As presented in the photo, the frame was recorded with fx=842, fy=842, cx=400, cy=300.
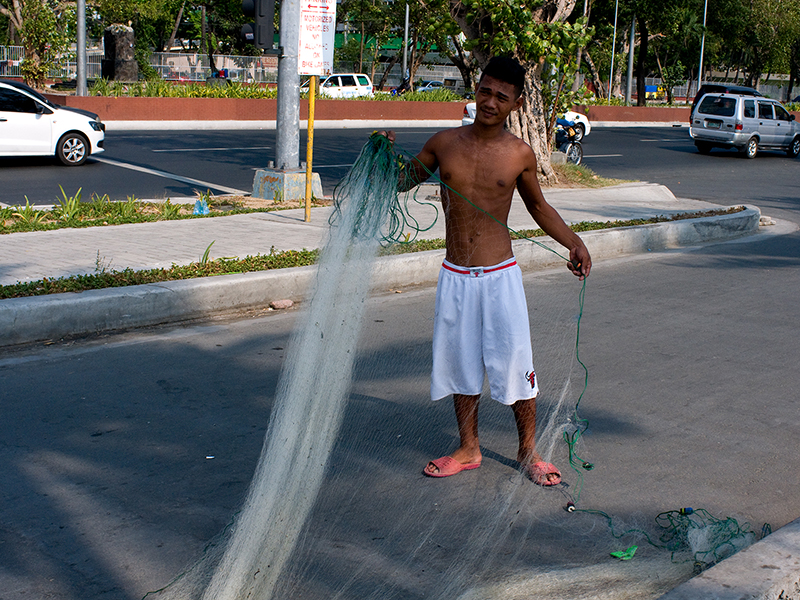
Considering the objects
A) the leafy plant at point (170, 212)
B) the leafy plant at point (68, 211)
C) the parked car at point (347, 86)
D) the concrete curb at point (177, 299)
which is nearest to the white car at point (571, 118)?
the leafy plant at point (170, 212)

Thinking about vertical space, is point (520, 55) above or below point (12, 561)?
above

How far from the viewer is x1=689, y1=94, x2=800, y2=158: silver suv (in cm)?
2395

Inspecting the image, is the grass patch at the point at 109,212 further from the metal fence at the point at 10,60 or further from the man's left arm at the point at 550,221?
the metal fence at the point at 10,60

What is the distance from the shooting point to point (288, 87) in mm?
11078

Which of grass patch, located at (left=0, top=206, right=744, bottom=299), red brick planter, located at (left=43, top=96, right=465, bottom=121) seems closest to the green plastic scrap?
grass patch, located at (left=0, top=206, right=744, bottom=299)

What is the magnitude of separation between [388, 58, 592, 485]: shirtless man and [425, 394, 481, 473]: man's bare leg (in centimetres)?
12

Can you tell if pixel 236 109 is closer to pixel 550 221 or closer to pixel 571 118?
pixel 571 118

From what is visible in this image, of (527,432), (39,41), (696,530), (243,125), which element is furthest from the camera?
(39,41)

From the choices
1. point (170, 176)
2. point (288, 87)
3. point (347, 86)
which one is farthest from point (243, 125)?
point (288, 87)

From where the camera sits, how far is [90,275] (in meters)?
6.61

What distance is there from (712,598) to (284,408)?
5.22 feet

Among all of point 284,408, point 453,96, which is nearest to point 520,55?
point 284,408

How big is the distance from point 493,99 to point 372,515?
1.80m

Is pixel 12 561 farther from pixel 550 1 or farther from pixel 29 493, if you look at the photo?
pixel 550 1
